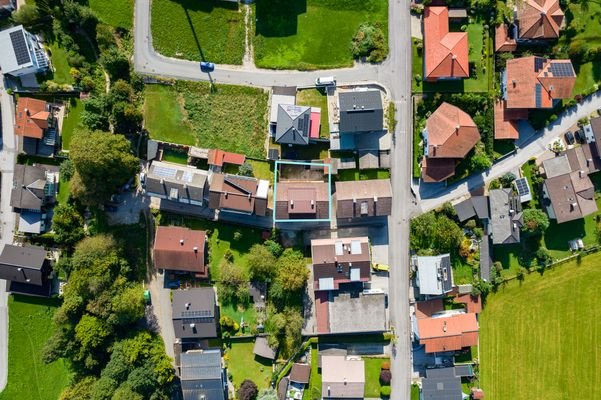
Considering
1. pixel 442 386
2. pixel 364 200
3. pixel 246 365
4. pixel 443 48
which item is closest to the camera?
pixel 443 48

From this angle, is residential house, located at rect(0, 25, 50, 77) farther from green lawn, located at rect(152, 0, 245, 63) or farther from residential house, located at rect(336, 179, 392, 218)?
residential house, located at rect(336, 179, 392, 218)

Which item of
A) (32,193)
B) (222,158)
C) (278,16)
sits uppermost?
(278,16)

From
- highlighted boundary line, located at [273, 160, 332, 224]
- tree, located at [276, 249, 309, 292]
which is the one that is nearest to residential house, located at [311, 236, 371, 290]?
tree, located at [276, 249, 309, 292]

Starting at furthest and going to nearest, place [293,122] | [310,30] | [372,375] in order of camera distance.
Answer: [372,375] → [310,30] → [293,122]

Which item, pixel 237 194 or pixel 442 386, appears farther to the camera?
pixel 442 386

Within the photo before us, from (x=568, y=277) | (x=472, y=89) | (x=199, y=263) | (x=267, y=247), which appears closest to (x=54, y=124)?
(x=199, y=263)

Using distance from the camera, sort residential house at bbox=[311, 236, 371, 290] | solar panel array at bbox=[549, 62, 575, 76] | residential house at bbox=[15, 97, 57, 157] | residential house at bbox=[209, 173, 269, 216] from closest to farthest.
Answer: solar panel array at bbox=[549, 62, 575, 76] < residential house at bbox=[209, 173, 269, 216] < residential house at bbox=[311, 236, 371, 290] < residential house at bbox=[15, 97, 57, 157]

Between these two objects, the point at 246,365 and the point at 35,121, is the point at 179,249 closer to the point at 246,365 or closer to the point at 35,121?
the point at 246,365

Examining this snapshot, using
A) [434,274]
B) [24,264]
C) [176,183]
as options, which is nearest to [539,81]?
[434,274]
